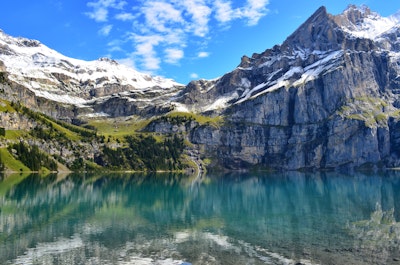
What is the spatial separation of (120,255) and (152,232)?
1369 centimetres

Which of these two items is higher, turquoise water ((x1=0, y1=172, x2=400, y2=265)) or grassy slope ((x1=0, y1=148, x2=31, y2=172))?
grassy slope ((x1=0, y1=148, x2=31, y2=172))

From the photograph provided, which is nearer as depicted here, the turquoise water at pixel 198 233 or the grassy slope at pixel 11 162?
the turquoise water at pixel 198 233

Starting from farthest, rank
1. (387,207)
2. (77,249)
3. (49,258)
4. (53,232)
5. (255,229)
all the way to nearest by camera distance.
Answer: (387,207)
(255,229)
(53,232)
(77,249)
(49,258)

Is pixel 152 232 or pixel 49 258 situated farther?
pixel 152 232

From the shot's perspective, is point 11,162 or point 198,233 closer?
point 198,233

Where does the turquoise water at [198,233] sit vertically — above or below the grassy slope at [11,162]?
below

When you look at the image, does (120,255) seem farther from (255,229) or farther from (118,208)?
(118,208)

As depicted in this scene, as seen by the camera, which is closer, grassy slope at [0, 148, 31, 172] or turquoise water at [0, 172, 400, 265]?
turquoise water at [0, 172, 400, 265]

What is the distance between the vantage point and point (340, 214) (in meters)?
69.1

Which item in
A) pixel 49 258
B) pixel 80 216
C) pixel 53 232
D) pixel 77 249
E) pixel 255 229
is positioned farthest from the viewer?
pixel 80 216

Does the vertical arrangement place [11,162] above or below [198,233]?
above

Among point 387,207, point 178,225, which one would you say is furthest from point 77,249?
point 387,207

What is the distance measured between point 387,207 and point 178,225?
150 ft

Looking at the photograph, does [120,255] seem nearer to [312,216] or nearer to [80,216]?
[80,216]
